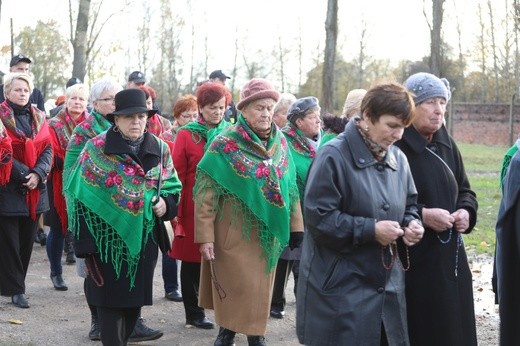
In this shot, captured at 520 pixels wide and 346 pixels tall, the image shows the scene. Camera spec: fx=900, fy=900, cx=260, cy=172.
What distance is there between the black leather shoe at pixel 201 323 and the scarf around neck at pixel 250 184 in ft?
4.67

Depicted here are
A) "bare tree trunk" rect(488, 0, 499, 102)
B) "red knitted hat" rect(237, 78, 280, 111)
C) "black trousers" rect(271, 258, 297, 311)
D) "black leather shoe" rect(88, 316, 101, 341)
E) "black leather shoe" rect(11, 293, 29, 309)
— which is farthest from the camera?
"bare tree trunk" rect(488, 0, 499, 102)

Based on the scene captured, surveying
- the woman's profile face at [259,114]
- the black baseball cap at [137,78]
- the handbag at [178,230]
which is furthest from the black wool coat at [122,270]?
the black baseball cap at [137,78]

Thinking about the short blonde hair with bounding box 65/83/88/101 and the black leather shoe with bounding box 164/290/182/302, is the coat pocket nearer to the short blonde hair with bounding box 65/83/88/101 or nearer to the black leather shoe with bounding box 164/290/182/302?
the black leather shoe with bounding box 164/290/182/302

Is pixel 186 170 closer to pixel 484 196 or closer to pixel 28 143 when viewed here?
pixel 28 143

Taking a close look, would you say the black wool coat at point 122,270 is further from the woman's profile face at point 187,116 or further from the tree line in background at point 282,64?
the tree line in background at point 282,64

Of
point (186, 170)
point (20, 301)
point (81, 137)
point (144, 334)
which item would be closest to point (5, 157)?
point (20, 301)

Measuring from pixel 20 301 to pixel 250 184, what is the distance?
3.10 m

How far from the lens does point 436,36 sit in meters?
21.3

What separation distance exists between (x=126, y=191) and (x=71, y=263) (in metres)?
4.97

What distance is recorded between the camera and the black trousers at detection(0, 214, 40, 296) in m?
8.25

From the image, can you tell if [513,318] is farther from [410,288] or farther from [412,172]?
[412,172]

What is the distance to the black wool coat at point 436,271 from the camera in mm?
5129

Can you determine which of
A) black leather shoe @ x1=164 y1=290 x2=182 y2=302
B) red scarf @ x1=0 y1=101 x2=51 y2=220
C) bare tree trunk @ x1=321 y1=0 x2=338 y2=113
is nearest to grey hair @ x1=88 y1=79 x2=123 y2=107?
red scarf @ x1=0 y1=101 x2=51 y2=220

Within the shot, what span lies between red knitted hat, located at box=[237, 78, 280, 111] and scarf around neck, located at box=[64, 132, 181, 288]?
3.02ft
